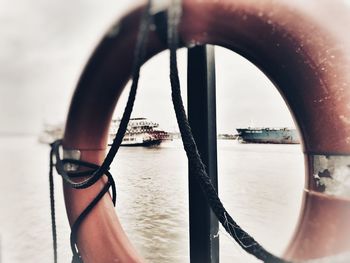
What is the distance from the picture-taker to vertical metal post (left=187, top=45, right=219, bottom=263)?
3.10ft

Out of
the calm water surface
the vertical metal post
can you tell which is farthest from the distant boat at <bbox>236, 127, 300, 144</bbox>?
the vertical metal post

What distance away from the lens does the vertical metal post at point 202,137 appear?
944 millimetres

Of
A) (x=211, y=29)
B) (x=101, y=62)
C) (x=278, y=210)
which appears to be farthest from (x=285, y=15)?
(x=278, y=210)

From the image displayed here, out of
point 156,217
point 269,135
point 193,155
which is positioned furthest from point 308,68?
point 269,135

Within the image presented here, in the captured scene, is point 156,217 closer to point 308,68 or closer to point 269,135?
point 308,68

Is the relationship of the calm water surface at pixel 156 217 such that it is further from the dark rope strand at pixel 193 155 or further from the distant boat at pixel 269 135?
the distant boat at pixel 269 135

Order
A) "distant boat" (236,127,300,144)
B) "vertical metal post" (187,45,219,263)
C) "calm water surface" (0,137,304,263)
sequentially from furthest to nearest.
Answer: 1. "distant boat" (236,127,300,144)
2. "calm water surface" (0,137,304,263)
3. "vertical metal post" (187,45,219,263)

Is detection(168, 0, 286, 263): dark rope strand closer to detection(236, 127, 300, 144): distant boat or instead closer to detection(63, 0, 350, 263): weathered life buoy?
detection(63, 0, 350, 263): weathered life buoy

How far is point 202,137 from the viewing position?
941 millimetres

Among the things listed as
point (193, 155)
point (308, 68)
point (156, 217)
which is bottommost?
point (156, 217)

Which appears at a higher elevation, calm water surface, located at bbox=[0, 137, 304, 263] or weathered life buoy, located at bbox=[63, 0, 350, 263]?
weathered life buoy, located at bbox=[63, 0, 350, 263]

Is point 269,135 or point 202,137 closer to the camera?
point 202,137

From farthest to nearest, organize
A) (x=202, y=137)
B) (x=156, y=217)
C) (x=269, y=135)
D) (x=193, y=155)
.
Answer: (x=269, y=135) → (x=156, y=217) → (x=202, y=137) → (x=193, y=155)

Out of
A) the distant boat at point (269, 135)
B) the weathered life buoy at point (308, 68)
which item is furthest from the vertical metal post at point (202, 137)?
the distant boat at point (269, 135)
